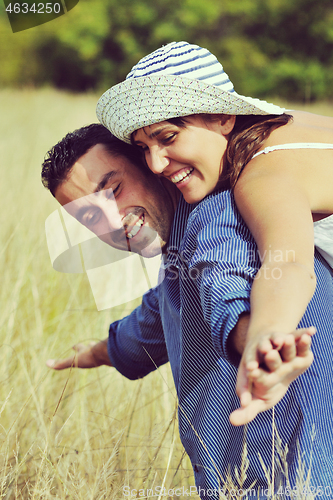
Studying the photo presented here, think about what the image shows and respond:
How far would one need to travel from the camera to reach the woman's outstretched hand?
864 mm

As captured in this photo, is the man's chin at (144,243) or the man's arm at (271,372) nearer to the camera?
the man's arm at (271,372)

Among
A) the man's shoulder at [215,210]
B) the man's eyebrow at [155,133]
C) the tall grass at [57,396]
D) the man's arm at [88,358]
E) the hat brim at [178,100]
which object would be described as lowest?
the tall grass at [57,396]

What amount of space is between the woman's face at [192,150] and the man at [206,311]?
10cm

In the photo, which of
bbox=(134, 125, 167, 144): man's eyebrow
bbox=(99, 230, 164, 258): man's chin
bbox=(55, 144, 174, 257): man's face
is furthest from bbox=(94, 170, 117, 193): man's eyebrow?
Answer: bbox=(134, 125, 167, 144): man's eyebrow

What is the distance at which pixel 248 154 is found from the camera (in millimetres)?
1373

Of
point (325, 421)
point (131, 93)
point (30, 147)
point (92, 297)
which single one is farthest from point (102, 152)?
point (30, 147)

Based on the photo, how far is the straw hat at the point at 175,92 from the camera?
147 cm

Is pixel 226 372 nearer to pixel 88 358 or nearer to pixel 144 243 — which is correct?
pixel 144 243

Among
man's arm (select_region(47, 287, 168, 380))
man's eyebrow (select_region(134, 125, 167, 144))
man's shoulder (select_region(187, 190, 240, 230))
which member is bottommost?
man's arm (select_region(47, 287, 168, 380))

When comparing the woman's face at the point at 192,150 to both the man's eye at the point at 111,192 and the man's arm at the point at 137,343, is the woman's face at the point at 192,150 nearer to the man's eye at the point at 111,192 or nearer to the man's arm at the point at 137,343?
the man's eye at the point at 111,192

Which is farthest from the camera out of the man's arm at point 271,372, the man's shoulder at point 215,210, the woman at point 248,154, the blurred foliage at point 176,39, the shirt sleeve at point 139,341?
the blurred foliage at point 176,39

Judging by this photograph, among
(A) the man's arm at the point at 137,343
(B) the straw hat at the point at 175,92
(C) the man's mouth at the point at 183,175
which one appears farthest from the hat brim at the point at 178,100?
(A) the man's arm at the point at 137,343

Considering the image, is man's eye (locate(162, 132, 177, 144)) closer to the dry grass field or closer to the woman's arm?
the woman's arm

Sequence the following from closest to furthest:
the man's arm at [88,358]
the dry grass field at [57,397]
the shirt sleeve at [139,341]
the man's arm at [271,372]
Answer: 1. the man's arm at [271,372]
2. the dry grass field at [57,397]
3. the shirt sleeve at [139,341]
4. the man's arm at [88,358]
